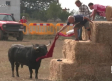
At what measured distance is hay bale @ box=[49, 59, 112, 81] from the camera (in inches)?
446

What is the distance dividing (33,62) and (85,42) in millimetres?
2485

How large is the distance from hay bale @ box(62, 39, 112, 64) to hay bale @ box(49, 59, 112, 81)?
0.15 metres

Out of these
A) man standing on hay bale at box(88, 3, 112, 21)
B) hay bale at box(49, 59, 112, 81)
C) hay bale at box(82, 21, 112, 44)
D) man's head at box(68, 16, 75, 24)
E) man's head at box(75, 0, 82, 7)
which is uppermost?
man's head at box(75, 0, 82, 7)

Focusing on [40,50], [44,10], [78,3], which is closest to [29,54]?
[40,50]

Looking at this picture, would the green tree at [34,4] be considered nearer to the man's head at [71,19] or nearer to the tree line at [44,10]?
the tree line at [44,10]

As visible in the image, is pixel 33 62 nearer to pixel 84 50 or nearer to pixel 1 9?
pixel 84 50

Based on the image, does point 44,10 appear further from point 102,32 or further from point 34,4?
point 102,32

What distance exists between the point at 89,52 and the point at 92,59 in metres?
0.24

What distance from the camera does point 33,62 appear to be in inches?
512

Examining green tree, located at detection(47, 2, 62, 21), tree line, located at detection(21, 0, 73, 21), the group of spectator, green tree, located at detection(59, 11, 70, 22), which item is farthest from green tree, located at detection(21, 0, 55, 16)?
the group of spectator

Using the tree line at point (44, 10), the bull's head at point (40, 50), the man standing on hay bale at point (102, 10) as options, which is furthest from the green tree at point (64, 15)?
the bull's head at point (40, 50)

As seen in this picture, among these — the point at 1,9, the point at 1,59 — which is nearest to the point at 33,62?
the point at 1,59

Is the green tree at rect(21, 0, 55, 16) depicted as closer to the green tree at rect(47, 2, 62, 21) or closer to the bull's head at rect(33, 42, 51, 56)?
the green tree at rect(47, 2, 62, 21)

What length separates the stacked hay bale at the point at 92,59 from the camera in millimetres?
11312
